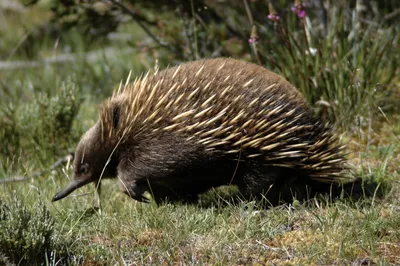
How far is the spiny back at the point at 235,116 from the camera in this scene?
12.6 feet

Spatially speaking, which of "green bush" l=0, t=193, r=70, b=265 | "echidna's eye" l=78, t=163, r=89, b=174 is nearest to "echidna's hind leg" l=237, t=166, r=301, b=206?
"echidna's eye" l=78, t=163, r=89, b=174

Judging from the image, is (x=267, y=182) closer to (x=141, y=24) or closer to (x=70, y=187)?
(x=70, y=187)

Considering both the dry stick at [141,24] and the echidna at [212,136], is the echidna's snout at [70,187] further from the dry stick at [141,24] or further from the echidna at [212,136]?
the dry stick at [141,24]

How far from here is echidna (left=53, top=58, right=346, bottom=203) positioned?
386cm

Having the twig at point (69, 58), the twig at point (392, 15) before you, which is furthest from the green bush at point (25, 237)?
the twig at point (69, 58)

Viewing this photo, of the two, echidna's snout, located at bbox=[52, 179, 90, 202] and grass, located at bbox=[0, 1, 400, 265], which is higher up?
grass, located at bbox=[0, 1, 400, 265]

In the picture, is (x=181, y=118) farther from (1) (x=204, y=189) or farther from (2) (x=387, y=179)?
(2) (x=387, y=179)

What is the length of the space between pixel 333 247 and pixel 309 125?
0.90m

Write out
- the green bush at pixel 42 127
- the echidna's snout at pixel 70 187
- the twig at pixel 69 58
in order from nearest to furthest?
the echidna's snout at pixel 70 187
the green bush at pixel 42 127
the twig at pixel 69 58

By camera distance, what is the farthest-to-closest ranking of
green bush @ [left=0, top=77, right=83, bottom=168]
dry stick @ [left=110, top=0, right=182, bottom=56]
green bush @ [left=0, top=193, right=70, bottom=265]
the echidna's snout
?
1. dry stick @ [left=110, top=0, right=182, bottom=56]
2. green bush @ [left=0, top=77, right=83, bottom=168]
3. the echidna's snout
4. green bush @ [left=0, top=193, right=70, bottom=265]

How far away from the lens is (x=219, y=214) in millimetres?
3820

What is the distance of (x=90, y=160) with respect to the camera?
4.18 meters

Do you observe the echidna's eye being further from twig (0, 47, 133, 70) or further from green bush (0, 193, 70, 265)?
twig (0, 47, 133, 70)

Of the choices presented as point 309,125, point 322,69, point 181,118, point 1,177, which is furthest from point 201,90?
point 1,177
